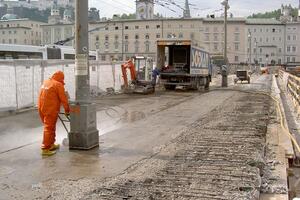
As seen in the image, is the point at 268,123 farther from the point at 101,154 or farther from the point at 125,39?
the point at 125,39

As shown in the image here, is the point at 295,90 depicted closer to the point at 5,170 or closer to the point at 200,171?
the point at 200,171

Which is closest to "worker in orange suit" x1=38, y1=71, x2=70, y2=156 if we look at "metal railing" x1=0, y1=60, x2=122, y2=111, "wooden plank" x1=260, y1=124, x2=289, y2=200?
"wooden plank" x1=260, y1=124, x2=289, y2=200

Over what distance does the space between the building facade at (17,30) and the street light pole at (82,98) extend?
299 feet

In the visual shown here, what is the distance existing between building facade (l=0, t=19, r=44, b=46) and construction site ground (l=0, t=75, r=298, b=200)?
294ft

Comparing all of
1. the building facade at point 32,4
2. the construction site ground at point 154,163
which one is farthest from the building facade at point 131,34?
the construction site ground at point 154,163

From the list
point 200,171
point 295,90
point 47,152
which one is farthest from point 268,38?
point 200,171

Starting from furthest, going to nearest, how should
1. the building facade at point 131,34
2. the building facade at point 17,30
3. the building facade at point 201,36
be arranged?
1. the building facade at point 201,36
2. the building facade at point 131,34
3. the building facade at point 17,30

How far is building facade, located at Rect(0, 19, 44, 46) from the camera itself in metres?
99.9

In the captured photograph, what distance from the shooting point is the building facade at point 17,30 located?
3932 inches

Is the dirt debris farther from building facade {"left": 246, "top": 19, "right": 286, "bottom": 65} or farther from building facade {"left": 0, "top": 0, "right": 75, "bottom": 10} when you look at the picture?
building facade {"left": 246, "top": 19, "right": 286, "bottom": 65}

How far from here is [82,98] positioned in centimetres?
980

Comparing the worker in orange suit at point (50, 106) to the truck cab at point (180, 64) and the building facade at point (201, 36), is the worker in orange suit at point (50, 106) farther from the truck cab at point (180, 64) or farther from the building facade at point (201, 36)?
the building facade at point (201, 36)

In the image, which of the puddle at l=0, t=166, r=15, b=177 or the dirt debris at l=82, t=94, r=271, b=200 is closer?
the dirt debris at l=82, t=94, r=271, b=200

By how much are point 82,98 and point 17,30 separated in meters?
97.6
